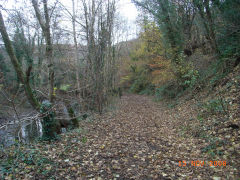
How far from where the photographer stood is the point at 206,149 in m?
4.51

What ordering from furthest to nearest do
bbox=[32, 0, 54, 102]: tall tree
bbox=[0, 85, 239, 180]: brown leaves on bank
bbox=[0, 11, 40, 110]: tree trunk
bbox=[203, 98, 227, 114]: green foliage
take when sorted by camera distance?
1. bbox=[32, 0, 54, 102]: tall tree
2. bbox=[0, 11, 40, 110]: tree trunk
3. bbox=[203, 98, 227, 114]: green foliage
4. bbox=[0, 85, 239, 180]: brown leaves on bank

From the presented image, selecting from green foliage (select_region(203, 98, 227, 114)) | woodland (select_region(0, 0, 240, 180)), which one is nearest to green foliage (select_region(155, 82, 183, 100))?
woodland (select_region(0, 0, 240, 180))

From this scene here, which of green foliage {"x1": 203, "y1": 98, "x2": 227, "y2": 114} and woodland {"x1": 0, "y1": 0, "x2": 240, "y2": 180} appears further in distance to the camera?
green foliage {"x1": 203, "y1": 98, "x2": 227, "y2": 114}

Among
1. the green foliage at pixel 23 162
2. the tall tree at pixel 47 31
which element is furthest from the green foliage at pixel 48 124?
the tall tree at pixel 47 31

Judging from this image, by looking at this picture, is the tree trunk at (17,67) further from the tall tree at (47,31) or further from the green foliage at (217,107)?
the green foliage at (217,107)

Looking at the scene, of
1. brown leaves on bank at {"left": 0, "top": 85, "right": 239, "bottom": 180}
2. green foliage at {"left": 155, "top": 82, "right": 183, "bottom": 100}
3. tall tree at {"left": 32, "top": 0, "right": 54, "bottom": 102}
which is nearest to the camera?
brown leaves on bank at {"left": 0, "top": 85, "right": 239, "bottom": 180}

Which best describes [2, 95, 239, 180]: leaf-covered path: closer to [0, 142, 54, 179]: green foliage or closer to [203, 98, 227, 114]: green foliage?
[0, 142, 54, 179]: green foliage

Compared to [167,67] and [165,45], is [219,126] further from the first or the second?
[165,45]

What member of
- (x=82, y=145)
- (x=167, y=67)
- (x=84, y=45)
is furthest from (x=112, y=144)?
(x=167, y=67)

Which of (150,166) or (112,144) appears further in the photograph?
(112,144)

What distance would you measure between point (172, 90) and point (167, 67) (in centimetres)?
276
